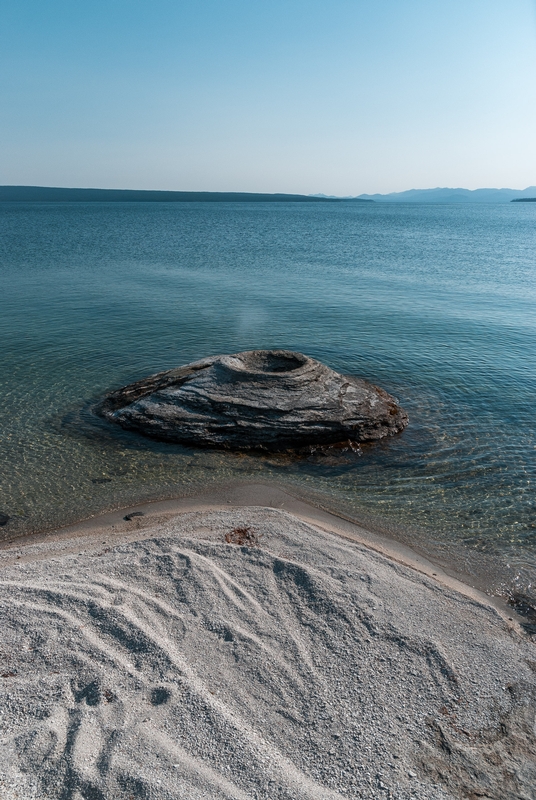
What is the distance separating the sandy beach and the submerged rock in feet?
18.6

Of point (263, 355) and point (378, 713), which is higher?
point (263, 355)

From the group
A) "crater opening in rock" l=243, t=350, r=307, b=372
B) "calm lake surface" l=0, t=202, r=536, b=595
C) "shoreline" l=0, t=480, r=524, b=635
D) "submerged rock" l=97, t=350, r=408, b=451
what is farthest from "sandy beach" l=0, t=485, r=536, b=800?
"crater opening in rock" l=243, t=350, r=307, b=372

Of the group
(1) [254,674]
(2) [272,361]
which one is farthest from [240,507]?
(2) [272,361]

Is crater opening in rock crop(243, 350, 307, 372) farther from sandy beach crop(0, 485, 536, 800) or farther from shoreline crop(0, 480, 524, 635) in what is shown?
sandy beach crop(0, 485, 536, 800)

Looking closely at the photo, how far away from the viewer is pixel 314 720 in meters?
8.36

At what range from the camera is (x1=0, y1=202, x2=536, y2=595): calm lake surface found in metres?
15.5

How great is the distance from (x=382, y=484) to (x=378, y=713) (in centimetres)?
866

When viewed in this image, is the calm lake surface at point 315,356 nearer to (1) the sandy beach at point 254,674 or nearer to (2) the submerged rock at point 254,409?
(2) the submerged rock at point 254,409

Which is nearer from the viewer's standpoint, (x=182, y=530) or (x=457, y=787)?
(x=457, y=787)

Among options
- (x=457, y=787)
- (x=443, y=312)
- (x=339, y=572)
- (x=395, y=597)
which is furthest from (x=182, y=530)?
(x=443, y=312)

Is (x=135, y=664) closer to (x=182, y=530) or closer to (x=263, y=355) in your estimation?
(x=182, y=530)

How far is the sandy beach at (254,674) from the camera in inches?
295

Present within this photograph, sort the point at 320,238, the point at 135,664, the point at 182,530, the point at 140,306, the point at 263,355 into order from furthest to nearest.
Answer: the point at 320,238, the point at 140,306, the point at 263,355, the point at 182,530, the point at 135,664

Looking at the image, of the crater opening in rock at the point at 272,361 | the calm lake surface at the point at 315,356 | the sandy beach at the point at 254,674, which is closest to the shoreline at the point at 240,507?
the sandy beach at the point at 254,674
